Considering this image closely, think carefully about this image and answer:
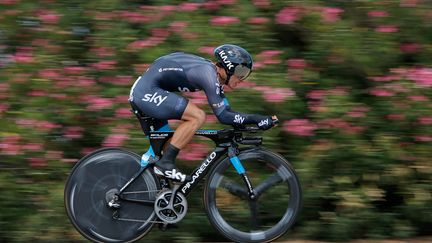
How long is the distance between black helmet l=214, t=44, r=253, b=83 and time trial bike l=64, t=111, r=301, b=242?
462 mm

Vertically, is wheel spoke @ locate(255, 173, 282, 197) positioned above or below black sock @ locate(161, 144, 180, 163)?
below

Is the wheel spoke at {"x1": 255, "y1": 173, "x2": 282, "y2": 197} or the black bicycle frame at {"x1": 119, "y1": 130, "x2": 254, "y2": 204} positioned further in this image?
the wheel spoke at {"x1": 255, "y1": 173, "x2": 282, "y2": 197}

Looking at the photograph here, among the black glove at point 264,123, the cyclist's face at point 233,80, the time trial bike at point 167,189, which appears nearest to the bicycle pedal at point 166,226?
the time trial bike at point 167,189

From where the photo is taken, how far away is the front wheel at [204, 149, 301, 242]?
571 centimetres

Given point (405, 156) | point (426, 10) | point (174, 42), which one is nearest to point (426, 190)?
point (405, 156)

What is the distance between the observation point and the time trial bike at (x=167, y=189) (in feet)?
18.7

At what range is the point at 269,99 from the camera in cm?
629

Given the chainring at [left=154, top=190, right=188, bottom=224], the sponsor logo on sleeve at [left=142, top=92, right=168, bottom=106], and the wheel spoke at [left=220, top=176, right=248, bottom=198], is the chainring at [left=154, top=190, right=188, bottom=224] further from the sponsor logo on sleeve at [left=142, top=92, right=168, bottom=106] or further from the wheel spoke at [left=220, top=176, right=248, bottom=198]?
the sponsor logo on sleeve at [left=142, top=92, right=168, bottom=106]

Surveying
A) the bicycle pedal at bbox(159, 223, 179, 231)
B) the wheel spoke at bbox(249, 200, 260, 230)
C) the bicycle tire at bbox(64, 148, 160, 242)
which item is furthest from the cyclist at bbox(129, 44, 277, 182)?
the wheel spoke at bbox(249, 200, 260, 230)

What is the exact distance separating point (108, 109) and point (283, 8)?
2.00m

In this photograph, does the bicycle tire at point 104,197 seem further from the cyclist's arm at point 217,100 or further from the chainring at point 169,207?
the cyclist's arm at point 217,100

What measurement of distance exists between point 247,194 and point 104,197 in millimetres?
1186

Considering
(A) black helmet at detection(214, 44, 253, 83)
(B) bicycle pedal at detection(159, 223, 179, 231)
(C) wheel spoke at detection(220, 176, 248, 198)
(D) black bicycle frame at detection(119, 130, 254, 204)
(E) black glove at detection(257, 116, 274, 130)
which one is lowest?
(B) bicycle pedal at detection(159, 223, 179, 231)

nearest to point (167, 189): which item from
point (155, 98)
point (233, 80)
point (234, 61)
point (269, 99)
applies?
point (155, 98)
